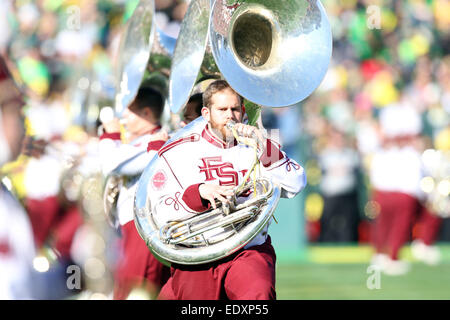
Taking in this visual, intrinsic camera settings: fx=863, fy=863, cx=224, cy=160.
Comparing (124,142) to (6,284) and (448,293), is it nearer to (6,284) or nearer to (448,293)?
(6,284)

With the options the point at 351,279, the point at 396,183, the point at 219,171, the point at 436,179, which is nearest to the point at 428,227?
the point at 436,179

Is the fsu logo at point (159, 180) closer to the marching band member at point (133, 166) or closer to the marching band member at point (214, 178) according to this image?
the marching band member at point (214, 178)

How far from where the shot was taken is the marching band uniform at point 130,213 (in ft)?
17.3

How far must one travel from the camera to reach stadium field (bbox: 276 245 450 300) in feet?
27.1

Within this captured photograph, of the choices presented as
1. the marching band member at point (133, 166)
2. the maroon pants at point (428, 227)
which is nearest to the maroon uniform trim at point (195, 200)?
the marching band member at point (133, 166)

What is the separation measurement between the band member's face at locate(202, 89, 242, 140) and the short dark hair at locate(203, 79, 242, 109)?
2 centimetres

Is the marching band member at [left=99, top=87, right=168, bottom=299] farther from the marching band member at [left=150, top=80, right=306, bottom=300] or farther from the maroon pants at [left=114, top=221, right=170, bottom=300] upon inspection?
the marching band member at [left=150, top=80, right=306, bottom=300]

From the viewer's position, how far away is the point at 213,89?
438 cm

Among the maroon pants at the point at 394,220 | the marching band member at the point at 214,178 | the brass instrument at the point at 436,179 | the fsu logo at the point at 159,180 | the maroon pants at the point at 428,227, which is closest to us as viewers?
the marching band member at the point at 214,178

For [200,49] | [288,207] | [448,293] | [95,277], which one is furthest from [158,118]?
[288,207]

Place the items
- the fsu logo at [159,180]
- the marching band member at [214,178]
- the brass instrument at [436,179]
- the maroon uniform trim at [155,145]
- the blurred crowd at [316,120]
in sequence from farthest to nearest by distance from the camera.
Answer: the brass instrument at [436,179] < the blurred crowd at [316,120] < the maroon uniform trim at [155,145] < the fsu logo at [159,180] < the marching band member at [214,178]

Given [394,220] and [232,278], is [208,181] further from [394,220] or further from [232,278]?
[394,220]

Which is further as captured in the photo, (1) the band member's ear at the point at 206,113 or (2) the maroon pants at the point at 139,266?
(2) the maroon pants at the point at 139,266

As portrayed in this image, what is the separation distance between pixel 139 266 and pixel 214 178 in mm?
1352
